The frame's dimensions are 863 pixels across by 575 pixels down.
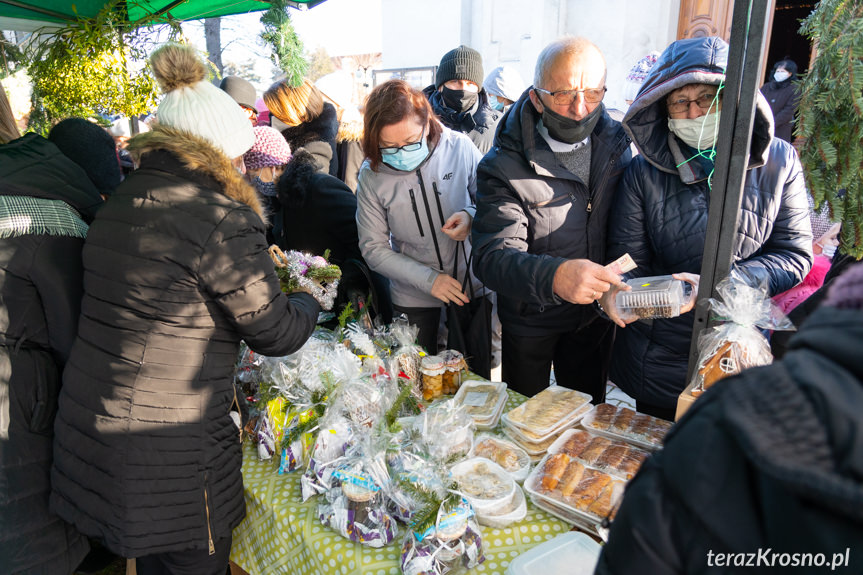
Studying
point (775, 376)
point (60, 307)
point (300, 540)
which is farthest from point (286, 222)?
point (775, 376)

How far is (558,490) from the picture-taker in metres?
1.62

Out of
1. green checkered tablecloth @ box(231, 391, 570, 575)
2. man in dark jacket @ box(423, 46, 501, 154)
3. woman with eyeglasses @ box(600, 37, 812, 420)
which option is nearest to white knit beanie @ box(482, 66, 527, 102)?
man in dark jacket @ box(423, 46, 501, 154)

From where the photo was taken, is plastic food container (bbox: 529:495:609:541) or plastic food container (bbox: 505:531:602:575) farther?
plastic food container (bbox: 529:495:609:541)

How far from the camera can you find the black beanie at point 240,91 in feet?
15.7

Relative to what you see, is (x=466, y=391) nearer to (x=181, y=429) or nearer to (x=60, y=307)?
(x=181, y=429)

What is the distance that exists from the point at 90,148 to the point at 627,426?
2653 millimetres

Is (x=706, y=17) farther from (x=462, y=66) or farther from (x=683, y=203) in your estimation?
(x=683, y=203)

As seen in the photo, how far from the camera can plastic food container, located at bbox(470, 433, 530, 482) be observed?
1.79m

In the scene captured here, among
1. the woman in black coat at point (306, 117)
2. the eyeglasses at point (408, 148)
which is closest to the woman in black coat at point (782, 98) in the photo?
the woman in black coat at point (306, 117)

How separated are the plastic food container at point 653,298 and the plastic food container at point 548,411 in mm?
445

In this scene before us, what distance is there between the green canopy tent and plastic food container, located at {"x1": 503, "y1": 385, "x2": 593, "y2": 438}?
2771mm

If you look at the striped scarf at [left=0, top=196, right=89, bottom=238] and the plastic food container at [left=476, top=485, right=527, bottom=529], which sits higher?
the striped scarf at [left=0, top=196, right=89, bottom=238]

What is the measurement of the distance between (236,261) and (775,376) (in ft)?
4.85

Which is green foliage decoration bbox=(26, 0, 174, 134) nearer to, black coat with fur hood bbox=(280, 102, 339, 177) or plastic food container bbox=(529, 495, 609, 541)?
black coat with fur hood bbox=(280, 102, 339, 177)
